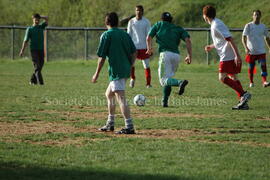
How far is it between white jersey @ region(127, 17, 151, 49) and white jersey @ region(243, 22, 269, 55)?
→ 3069mm

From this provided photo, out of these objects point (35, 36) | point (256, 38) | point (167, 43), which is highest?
point (35, 36)

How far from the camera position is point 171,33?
12.8 metres

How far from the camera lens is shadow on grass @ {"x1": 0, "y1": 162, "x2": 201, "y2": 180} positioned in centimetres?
644

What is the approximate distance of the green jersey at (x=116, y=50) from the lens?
9.21 meters

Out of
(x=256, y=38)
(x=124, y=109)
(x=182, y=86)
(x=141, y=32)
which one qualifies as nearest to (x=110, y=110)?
(x=124, y=109)

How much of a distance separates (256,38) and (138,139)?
33.0 feet

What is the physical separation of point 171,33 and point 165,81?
1.05 meters

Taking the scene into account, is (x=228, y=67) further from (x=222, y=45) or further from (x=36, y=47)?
(x=36, y=47)

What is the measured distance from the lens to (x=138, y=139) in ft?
29.0

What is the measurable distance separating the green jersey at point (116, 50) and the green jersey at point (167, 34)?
3.59 meters

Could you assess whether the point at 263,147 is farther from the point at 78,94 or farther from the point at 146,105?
the point at 78,94

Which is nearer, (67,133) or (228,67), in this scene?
(67,133)

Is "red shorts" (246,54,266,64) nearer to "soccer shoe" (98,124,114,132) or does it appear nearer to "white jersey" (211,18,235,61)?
"white jersey" (211,18,235,61)

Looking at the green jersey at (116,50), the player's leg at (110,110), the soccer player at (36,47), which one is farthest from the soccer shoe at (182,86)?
the soccer player at (36,47)
